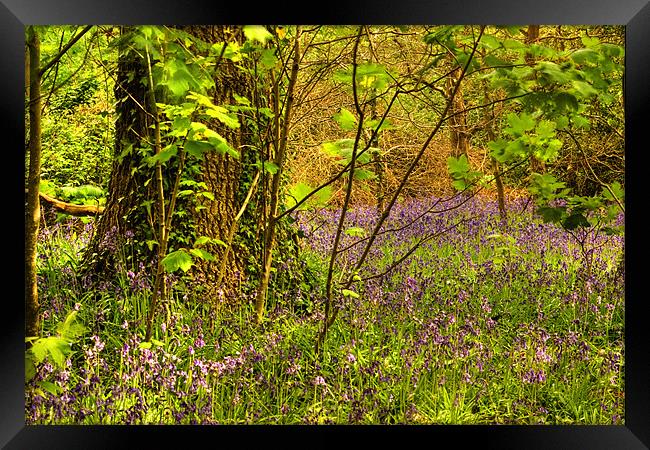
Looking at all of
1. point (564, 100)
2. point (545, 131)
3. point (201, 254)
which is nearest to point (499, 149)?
point (545, 131)

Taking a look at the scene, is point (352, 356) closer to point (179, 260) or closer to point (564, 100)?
point (179, 260)

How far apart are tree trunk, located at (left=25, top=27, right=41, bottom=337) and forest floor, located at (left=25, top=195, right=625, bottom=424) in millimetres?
246

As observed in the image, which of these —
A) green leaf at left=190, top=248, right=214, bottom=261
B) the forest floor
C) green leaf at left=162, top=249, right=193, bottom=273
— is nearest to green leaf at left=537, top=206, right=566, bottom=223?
the forest floor

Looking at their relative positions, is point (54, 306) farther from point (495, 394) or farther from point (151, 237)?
point (495, 394)

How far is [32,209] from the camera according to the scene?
2439mm

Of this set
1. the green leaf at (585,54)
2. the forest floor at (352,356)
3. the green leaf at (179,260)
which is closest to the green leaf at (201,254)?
the green leaf at (179,260)

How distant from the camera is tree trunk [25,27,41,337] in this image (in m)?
2.39

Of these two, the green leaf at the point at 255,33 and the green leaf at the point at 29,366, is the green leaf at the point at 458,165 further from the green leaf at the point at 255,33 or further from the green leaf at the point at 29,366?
the green leaf at the point at 29,366

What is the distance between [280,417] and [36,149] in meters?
1.55

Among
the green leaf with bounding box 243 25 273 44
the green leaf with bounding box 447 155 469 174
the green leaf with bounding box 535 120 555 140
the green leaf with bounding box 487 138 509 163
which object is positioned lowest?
the green leaf with bounding box 447 155 469 174

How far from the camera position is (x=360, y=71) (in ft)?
8.86

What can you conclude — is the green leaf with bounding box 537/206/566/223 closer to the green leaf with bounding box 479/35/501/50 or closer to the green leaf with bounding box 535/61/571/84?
the green leaf with bounding box 479/35/501/50

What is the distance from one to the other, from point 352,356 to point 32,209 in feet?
4.77
